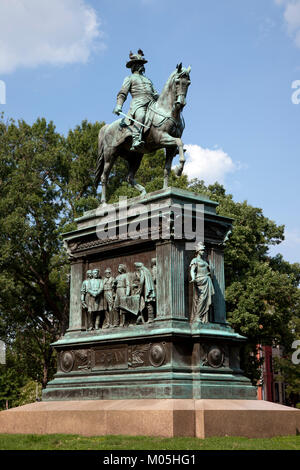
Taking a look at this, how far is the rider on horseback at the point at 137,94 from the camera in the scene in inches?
669

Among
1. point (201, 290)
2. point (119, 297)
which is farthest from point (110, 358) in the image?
point (201, 290)

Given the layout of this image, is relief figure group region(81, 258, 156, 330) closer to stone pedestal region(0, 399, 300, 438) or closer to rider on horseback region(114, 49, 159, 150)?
stone pedestal region(0, 399, 300, 438)

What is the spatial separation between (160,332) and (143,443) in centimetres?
335

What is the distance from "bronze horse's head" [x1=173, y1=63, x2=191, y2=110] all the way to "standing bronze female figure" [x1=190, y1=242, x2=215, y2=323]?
13.8 ft

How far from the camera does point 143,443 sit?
10953 mm

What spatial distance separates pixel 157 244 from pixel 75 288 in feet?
11.6

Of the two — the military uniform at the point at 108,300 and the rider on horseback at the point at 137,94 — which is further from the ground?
the rider on horseback at the point at 137,94

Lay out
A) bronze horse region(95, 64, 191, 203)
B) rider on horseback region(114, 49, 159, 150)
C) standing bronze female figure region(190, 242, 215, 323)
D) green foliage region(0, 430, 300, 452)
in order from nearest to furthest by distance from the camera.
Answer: green foliage region(0, 430, 300, 452)
standing bronze female figure region(190, 242, 215, 323)
bronze horse region(95, 64, 191, 203)
rider on horseback region(114, 49, 159, 150)

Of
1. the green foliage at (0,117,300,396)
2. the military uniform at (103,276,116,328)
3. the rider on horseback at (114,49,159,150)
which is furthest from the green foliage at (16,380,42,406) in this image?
the rider on horseback at (114,49,159,150)

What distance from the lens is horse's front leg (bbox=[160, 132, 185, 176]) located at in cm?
1594

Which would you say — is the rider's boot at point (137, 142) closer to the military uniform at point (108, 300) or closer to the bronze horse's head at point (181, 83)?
the bronze horse's head at point (181, 83)

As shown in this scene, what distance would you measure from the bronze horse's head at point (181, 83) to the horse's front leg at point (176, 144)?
2.82ft

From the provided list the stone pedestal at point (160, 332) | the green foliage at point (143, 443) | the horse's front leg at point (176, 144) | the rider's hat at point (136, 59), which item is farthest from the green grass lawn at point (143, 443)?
the rider's hat at point (136, 59)
